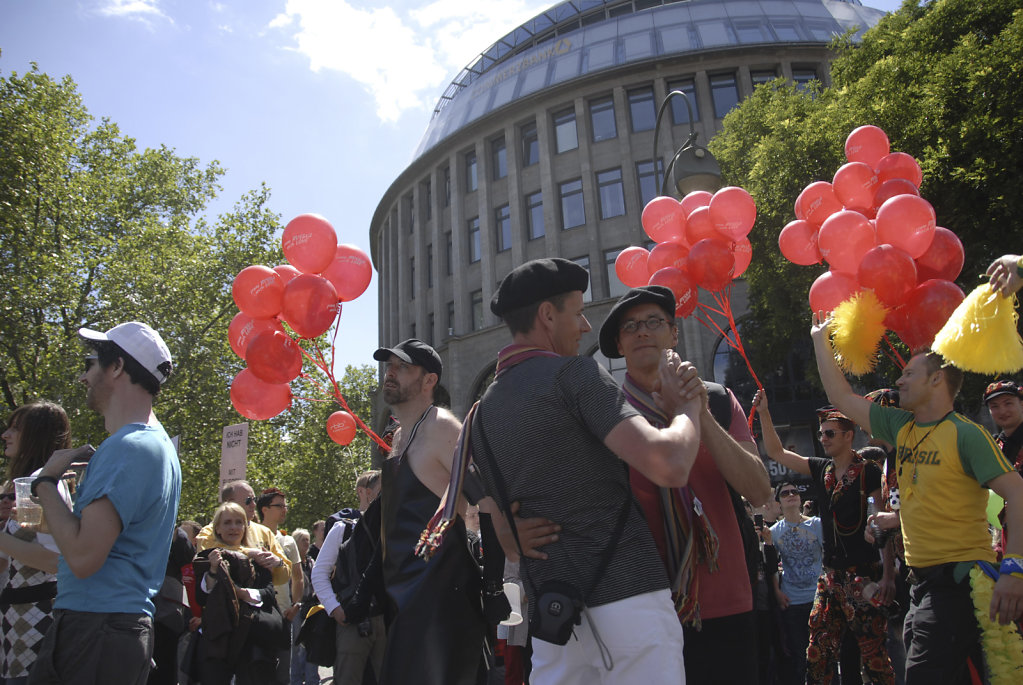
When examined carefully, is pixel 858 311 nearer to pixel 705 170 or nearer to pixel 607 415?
pixel 607 415

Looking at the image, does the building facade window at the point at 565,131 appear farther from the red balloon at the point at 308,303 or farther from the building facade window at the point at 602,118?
the red balloon at the point at 308,303

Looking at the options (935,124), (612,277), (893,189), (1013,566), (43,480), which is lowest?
(1013,566)

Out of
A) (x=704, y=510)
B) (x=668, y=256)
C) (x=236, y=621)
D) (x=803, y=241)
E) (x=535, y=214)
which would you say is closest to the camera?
(x=704, y=510)

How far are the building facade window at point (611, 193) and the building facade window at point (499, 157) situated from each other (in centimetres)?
465

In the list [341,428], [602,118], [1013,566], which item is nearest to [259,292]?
[341,428]

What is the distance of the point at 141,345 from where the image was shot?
3.14 metres

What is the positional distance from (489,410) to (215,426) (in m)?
20.0

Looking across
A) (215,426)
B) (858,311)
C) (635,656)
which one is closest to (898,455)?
(858,311)

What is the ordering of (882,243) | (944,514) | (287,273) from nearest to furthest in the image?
(944,514)
(882,243)
(287,273)

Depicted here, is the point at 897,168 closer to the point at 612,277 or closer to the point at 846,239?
the point at 846,239

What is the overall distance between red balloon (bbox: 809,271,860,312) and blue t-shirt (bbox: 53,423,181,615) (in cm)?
454

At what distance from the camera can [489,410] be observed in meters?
2.47

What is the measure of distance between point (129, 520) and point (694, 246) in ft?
15.0

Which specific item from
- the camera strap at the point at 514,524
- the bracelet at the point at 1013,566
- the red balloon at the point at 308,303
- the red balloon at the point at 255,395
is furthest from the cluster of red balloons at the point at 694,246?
the red balloon at the point at 255,395
